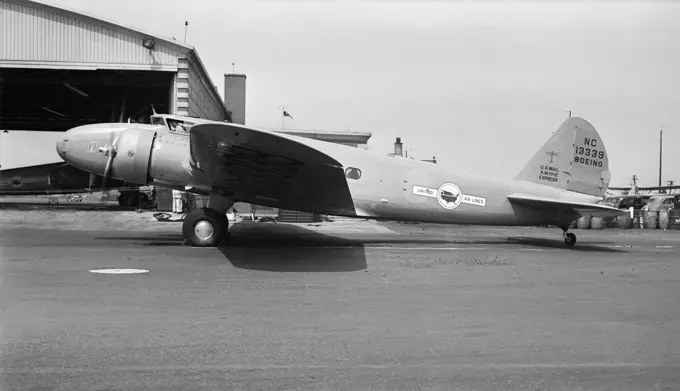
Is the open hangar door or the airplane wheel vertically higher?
the open hangar door

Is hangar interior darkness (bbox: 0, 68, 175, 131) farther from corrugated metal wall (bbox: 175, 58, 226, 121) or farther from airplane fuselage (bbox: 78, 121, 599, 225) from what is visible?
airplane fuselage (bbox: 78, 121, 599, 225)

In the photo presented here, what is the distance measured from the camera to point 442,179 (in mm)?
14312

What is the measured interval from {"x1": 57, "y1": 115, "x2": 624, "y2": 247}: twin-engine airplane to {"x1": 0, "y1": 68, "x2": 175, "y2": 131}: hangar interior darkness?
7061mm

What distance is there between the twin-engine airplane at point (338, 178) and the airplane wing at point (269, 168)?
26 mm

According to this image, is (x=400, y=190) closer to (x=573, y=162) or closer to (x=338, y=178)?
(x=338, y=178)

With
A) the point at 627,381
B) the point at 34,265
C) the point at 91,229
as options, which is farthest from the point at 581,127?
the point at 91,229

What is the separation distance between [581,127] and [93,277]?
13078 mm

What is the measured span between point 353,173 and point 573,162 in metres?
6.31

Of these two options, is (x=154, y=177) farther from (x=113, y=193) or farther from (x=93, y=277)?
(x=113, y=193)

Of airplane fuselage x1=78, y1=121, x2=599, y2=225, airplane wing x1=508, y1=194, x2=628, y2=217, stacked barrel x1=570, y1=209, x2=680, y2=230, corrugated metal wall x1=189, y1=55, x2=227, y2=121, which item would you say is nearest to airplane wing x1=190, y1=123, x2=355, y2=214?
airplane fuselage x1=78, y1=121, x2=599, y2=225

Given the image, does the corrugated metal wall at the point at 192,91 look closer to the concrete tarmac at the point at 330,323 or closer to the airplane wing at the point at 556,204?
the concrete tarmac at the point at 330,323

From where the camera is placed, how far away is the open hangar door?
2608 centimetres

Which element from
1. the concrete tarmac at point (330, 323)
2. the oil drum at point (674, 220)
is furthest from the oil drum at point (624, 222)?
the concrete tarmac at point (330, 323)

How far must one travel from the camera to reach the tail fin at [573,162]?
15.3 meters
